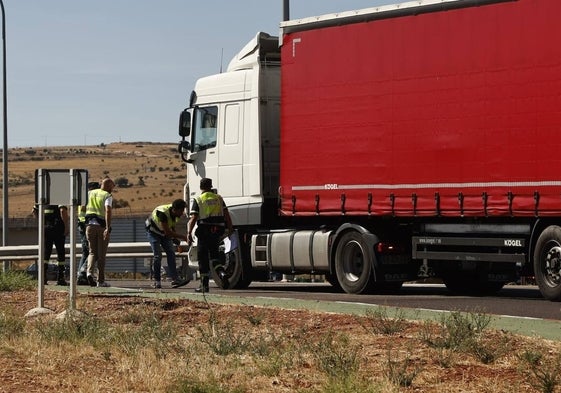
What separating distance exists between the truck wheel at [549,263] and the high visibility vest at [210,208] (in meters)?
5.04

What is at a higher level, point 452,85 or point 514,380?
point 452,85

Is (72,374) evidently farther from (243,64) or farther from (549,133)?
(243,64)

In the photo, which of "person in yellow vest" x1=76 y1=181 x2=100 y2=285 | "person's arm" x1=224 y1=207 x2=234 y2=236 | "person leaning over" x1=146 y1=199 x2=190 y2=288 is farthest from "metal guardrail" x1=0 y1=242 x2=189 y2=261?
"person's arm" x1=224 y1=207 x2=234 y2=236

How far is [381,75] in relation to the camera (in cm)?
2064

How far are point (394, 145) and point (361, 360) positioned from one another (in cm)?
939

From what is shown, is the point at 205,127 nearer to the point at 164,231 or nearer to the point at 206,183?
the point at 164,231

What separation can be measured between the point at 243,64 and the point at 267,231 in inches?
107

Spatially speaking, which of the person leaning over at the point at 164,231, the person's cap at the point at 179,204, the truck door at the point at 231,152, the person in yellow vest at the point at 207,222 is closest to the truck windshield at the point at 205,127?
the truck door at the point at 231,152

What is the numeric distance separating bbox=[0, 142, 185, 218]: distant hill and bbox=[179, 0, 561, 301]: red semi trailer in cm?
7673

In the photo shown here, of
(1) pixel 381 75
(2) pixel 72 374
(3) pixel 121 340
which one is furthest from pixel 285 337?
(1) pixel 381 75

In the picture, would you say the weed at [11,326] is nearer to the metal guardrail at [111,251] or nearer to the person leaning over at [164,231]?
the person leaning over at [164,231]

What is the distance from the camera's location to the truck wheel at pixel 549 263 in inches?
733

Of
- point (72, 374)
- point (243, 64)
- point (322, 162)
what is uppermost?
point (243, 64)

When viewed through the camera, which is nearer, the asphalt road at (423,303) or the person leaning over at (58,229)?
the asphalt road at (423,303)
